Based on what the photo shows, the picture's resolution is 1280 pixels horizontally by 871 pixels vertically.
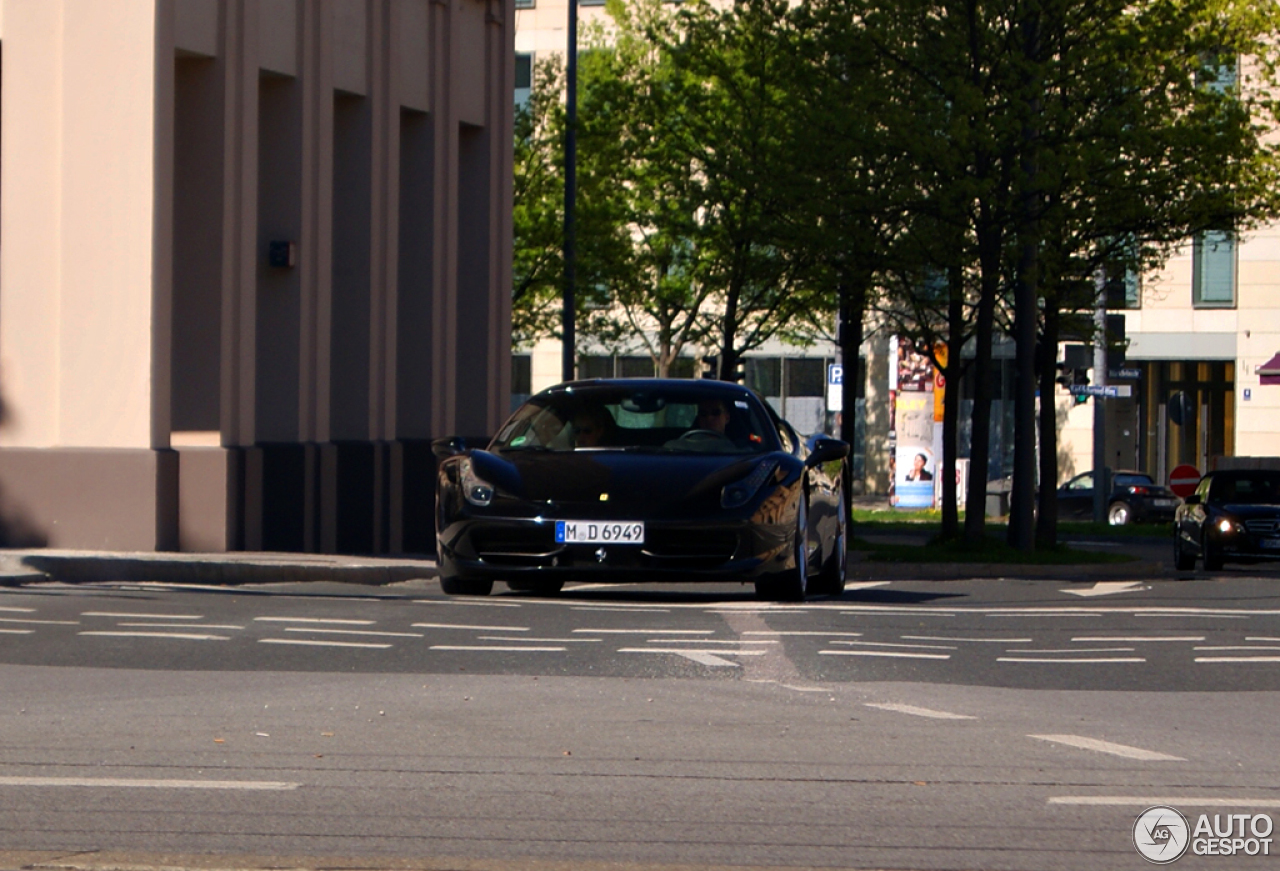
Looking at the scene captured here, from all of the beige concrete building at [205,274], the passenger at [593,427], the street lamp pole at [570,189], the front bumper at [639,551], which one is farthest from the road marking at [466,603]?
the street lamp pole at [570,189]

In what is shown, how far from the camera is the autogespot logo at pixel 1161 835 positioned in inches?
219

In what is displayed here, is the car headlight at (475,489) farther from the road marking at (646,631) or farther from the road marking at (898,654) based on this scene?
the road marking at (898,654)

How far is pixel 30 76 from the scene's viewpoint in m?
19.3

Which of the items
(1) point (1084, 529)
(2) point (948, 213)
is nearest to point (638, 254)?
(1) point (1084, 529)

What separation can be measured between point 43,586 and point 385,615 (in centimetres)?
375

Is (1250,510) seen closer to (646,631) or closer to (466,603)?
(466,603)

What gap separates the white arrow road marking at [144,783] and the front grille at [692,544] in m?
6.22

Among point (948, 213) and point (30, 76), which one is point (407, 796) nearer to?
point (30, 76)

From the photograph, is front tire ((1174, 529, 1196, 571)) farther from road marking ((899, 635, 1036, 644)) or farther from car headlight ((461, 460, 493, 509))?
car headlight ((461, 460, 493, 509))

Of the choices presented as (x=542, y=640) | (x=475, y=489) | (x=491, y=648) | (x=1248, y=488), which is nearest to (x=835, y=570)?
(x=475, y=489)

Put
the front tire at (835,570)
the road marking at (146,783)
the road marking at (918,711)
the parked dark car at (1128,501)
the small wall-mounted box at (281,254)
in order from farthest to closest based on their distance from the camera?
1. the parked dark car at (1128,501)
2. the small wall-mounted box at (281,254)
3. the front tire at (835,570)
4. the road marking at (918,711)
5. the road marking at (146,783)

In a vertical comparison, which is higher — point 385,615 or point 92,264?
point 92,264

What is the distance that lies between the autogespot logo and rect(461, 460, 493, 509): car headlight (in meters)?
7.24

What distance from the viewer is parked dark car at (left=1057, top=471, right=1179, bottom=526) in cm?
4834
